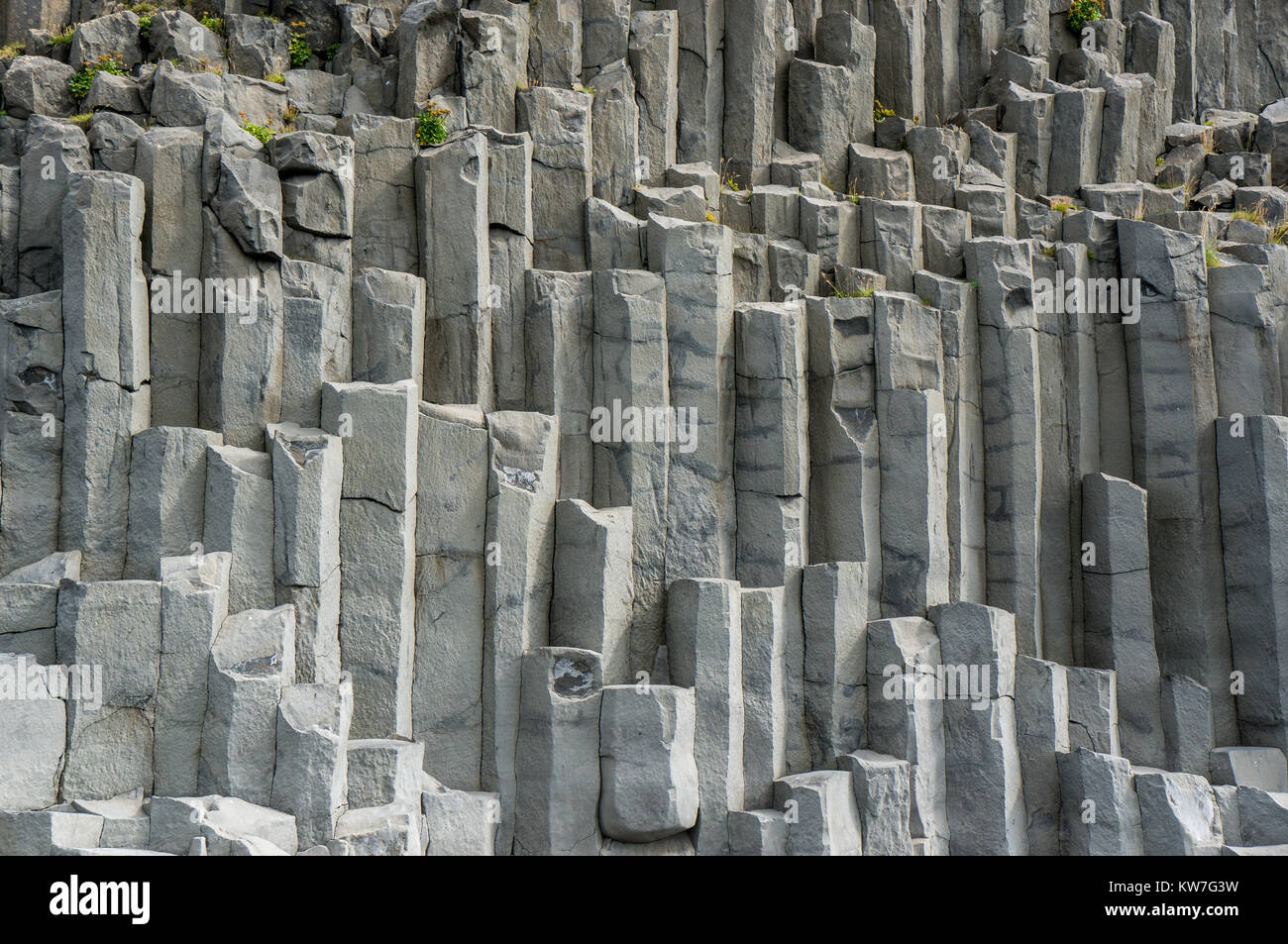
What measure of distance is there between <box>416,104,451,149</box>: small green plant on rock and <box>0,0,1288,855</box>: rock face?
106 millimetres

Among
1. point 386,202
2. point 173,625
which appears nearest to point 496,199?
point 386,202

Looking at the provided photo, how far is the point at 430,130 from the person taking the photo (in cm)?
1647

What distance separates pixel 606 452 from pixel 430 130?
491 cm

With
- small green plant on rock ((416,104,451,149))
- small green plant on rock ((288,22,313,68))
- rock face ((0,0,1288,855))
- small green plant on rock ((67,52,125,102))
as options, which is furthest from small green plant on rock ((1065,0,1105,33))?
small green plant on rock ((67,52,125,102))

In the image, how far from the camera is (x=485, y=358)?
50.6 feet

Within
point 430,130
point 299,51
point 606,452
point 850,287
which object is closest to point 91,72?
point 299,51

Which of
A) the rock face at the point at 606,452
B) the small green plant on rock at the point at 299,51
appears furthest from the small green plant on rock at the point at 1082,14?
the small green plant on rock at the point at 299,51

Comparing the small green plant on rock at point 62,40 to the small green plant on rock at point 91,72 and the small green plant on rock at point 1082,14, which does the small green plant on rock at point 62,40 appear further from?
the small green plant on rock at point 1082,14

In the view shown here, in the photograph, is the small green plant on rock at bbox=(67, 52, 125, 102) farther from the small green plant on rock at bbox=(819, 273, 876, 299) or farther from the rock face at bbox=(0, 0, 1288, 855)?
the small green plant on rock at bbox=(819, 273, 876, 299)

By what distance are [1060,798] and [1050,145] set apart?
1060cm

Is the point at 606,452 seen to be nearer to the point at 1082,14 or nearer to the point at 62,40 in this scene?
the point at 62,40

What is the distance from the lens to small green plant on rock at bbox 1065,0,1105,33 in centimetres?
2225
